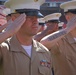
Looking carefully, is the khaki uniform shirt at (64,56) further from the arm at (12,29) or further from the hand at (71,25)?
the arm at (12,29)

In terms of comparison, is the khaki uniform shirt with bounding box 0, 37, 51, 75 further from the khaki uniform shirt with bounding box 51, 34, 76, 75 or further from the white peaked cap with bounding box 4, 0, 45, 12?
the khaki uniform shirt with bounding box 51, 34, 76, 75

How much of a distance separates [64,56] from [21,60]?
0.82 meters

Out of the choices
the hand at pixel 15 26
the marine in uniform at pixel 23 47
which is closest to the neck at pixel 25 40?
the marine in uniform at pixel 23 47

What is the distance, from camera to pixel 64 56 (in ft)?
12.4

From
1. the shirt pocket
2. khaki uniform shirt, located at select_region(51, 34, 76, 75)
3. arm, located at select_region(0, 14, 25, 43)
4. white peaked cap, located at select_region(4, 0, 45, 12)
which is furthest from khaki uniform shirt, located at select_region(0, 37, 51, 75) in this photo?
khaki uniform shirt, located at select_region(51, 34, 76, 75)

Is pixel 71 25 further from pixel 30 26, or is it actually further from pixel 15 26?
pixel 15 26

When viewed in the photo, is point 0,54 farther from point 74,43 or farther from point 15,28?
point 74,43

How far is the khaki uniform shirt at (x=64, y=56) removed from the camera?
12.2ft

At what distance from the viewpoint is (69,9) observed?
3994mm

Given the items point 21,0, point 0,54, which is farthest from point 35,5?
point 0,54

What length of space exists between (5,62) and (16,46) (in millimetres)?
239

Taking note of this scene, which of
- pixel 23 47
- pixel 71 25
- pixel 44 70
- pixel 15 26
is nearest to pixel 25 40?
pixel 23 47

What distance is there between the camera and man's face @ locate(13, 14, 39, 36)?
3.31m

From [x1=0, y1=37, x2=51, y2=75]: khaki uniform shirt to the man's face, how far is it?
0.14 m
